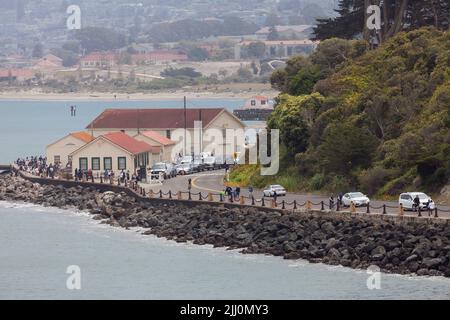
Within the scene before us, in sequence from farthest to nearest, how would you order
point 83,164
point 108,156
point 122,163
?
point 83,164, point 108,156, point 122,163

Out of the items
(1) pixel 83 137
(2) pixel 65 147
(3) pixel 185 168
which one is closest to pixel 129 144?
(3) pixel 185 168

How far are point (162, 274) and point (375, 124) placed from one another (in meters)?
18.7

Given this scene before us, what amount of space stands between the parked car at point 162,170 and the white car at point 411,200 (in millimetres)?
23244

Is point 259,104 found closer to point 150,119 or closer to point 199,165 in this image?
point 150,119

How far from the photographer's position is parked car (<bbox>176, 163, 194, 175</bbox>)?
81.3 m

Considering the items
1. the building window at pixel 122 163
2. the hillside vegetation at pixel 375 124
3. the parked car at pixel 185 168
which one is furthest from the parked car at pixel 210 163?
the hillside vegetation at pixel 375 124

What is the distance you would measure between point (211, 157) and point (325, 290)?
3942cm

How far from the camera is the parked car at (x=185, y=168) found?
8131 cm

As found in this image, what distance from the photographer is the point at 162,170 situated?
79.0 meters

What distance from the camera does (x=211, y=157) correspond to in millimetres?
86375

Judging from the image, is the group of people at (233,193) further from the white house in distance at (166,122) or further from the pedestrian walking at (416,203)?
the white house in distance at (166,122)
